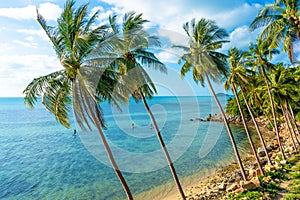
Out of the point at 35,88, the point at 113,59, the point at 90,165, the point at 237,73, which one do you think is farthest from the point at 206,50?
the point at 90,165

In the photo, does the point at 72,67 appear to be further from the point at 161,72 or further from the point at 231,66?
the point at 231,66

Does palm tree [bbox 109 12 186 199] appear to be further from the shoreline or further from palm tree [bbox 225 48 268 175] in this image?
the shoreline

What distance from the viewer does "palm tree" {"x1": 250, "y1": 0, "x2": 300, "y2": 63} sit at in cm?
984

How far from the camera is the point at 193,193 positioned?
1664cm

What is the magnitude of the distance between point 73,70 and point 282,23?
1058cm

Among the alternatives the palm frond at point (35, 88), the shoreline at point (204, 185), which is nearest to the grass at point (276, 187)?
the shoreline at point (204, 185)

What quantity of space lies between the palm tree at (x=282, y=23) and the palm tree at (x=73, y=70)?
29.0 ft

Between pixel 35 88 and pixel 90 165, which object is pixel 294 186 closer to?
pixel 35 88

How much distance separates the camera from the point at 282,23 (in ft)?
34.2

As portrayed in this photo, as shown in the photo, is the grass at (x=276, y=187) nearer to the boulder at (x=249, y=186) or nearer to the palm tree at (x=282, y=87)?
the boulder at (x=249, y=186)

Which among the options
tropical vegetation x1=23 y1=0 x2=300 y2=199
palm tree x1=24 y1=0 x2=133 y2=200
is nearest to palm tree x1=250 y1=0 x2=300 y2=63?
tropical vegetation x1=23 y1=0 x2=300 y2=199

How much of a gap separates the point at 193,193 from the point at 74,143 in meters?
28.7

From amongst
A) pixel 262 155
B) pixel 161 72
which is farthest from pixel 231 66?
pixel 262 155

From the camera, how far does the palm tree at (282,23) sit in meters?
9.84
